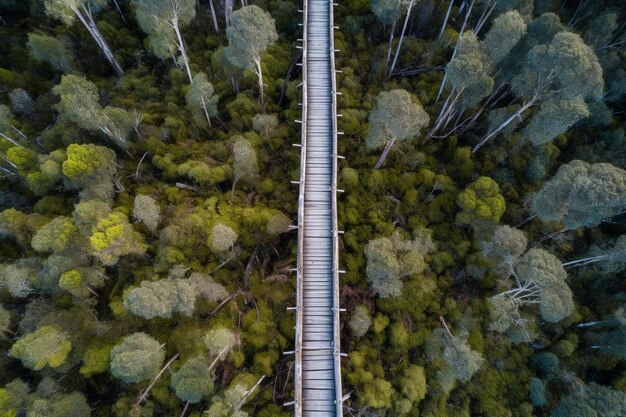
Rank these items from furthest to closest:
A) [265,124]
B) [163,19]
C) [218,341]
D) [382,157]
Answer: [265,124]
[382,157]
[163,19]
[218,341]

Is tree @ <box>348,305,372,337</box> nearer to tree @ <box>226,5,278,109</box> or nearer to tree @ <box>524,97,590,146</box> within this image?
tree @ <box>524,97,590,146</box>

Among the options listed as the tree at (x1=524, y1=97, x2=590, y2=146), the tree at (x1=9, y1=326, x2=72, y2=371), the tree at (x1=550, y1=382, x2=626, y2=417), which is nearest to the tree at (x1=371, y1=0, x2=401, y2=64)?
the tree at (x1=524, y1=97, x2=590, y2=146)

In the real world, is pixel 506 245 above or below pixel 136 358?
above

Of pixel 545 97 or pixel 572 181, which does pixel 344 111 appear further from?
pixel 572 181

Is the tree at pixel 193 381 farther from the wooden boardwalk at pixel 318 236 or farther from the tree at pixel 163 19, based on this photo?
the tree at pixel 163 19

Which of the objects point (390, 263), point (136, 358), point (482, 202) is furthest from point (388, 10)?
point (136, 358)

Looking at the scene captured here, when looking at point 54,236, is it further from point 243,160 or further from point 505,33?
point 505,33
